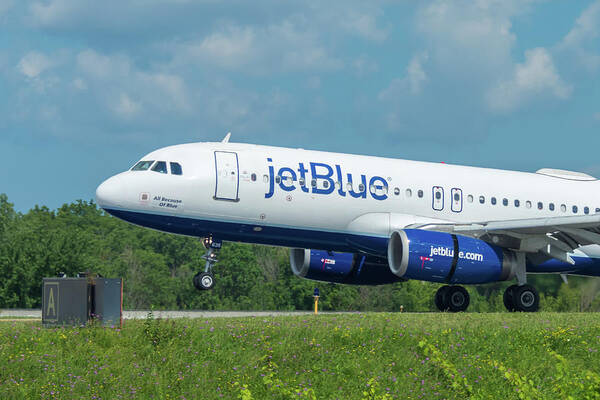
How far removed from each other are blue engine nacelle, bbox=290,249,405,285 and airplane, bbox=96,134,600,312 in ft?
7.83

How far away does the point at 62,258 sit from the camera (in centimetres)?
5797

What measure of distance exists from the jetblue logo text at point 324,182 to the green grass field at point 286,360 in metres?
5.61

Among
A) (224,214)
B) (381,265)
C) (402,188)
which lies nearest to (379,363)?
(224,214)

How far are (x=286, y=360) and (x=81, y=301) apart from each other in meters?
4.04

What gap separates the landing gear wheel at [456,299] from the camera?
24422mm

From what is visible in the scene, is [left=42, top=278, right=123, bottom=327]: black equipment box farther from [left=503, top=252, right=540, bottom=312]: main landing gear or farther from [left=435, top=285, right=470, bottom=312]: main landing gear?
[left=503, top=252, right=540, bottom=312]: main landing gear

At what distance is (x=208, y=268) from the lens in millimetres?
21469

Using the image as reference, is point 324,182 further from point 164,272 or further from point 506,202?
point 164,272

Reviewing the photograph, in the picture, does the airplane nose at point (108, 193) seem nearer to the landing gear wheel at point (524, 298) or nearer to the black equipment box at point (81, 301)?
the black equipment box at point (81, 301)

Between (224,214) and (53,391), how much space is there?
8643 mm

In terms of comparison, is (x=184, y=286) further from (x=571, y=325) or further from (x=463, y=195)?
(x=571, y=325)

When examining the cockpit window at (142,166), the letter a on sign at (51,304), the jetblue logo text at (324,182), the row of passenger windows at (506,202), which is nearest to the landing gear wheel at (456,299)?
the row of passenger windows at (506,202)

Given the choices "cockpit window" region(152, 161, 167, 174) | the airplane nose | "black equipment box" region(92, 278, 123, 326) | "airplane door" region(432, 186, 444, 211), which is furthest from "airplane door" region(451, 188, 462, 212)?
"black equipment box" region(92, 278, 123, 326)

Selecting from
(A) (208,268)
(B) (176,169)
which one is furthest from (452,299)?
(B) (176,169)
